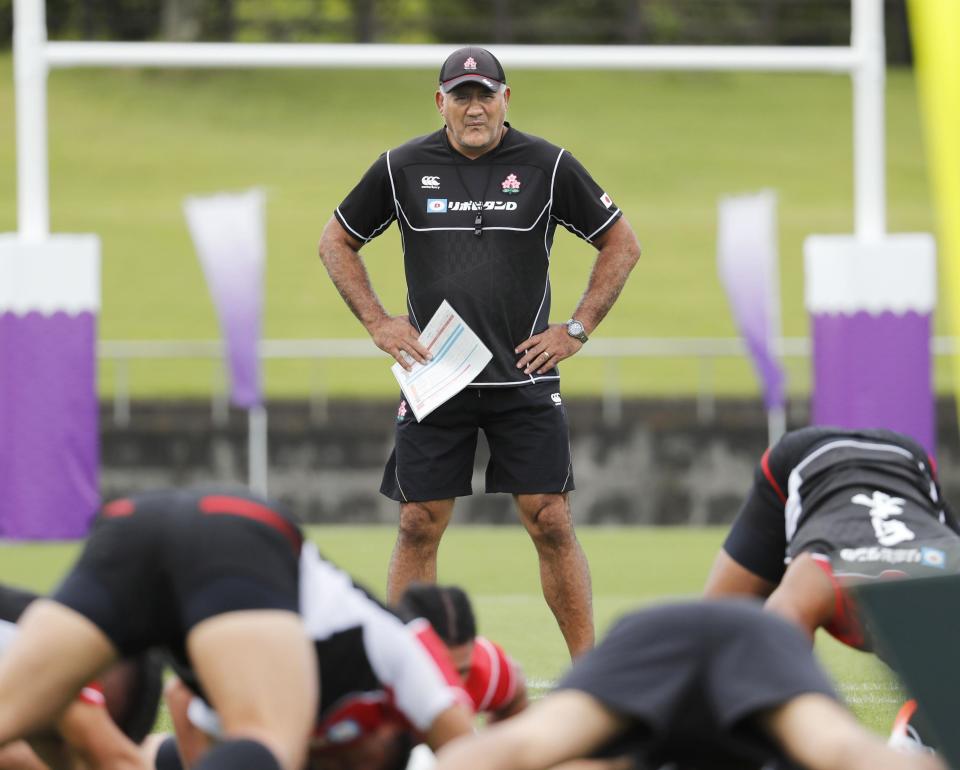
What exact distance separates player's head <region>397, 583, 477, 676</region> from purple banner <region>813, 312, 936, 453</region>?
710 cm

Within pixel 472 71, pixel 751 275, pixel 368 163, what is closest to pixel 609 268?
pixel 472 71

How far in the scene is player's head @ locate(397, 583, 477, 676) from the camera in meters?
4.74

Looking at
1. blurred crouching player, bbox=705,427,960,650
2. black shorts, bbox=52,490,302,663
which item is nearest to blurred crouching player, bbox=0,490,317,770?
black shorts, bbox=52,490,302,663

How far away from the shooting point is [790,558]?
18.2ft

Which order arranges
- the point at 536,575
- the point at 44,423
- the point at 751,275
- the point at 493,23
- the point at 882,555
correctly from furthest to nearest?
the point at 493,23, the point at 751,275, the point at 44,423, the point at 536,575, the point at 882,555

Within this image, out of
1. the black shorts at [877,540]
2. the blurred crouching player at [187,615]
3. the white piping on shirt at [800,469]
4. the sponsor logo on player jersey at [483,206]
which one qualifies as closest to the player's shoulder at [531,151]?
the sponsor logo on player jersey at [483,206]

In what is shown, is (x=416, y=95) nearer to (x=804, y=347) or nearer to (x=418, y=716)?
(x=804, y=347)

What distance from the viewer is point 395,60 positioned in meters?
11.1

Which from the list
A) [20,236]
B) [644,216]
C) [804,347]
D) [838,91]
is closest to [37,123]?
[20,236]

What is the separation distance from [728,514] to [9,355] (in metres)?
6.78

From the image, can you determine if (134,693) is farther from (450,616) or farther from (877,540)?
(877,540)

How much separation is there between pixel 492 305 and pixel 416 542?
0.86 metres

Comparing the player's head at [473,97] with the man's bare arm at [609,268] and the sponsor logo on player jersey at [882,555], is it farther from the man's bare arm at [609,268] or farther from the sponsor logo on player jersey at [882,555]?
the sponsor logo on player jersey at [882,555]

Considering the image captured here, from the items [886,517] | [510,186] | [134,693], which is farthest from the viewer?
[510,186]
